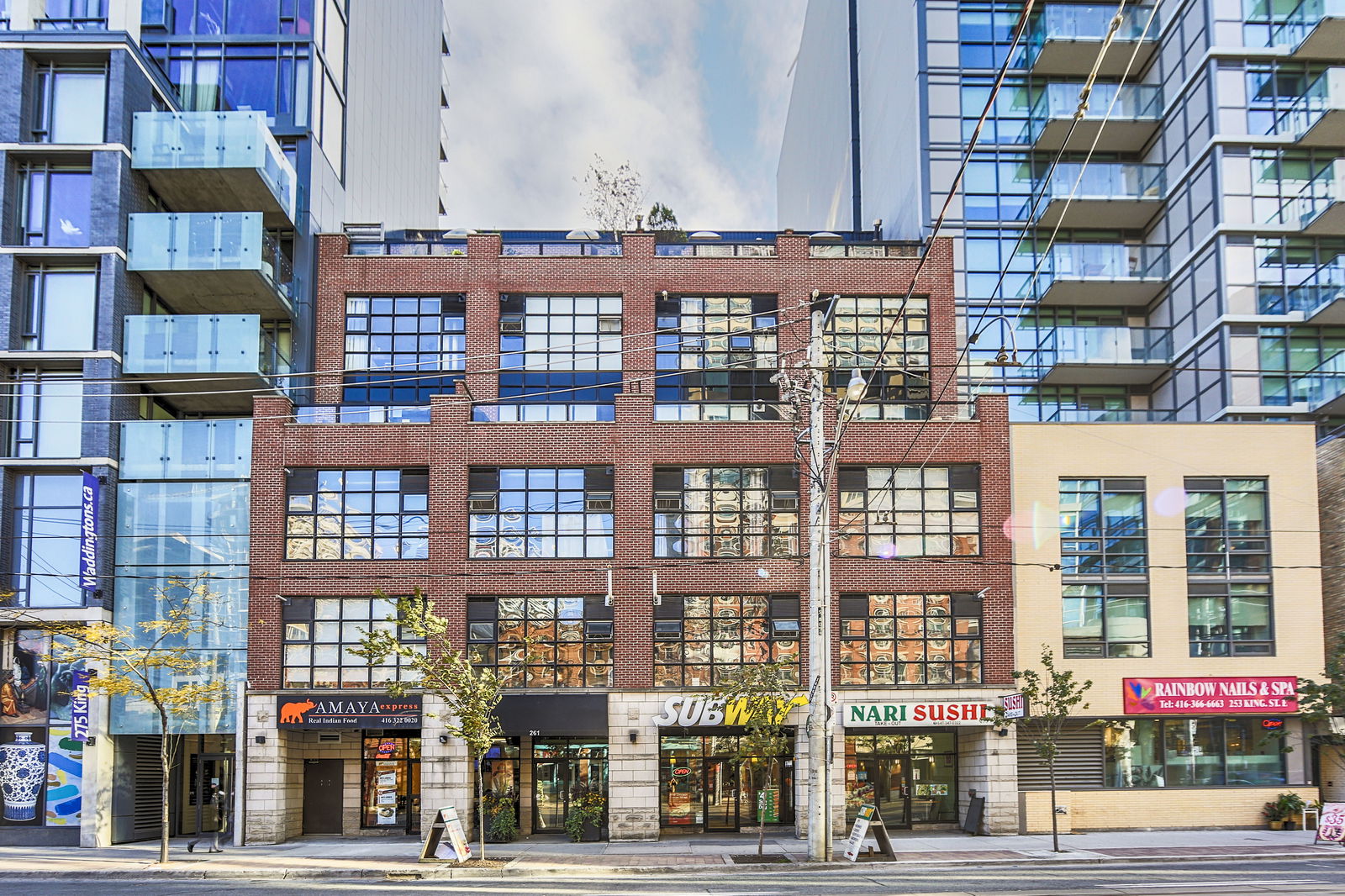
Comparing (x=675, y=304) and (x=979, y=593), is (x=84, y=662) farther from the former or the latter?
(x=979, y=593)

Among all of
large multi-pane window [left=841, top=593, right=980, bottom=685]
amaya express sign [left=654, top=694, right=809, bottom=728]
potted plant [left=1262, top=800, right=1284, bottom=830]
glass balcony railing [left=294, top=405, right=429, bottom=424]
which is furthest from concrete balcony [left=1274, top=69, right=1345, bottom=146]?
glass balcony railing [left=294, top=405, right=429, bottom=424]

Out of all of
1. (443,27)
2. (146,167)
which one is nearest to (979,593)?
Answer: (146,167)

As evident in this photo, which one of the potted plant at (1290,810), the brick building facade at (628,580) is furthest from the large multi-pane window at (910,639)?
the potted plant at (1290,810)

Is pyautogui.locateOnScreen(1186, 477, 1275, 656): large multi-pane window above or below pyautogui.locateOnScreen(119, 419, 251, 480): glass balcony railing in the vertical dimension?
below

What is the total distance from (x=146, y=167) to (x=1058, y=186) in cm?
2968

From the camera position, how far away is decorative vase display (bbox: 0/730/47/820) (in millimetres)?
29622

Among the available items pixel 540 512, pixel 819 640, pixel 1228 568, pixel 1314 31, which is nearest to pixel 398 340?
pixel 540 512

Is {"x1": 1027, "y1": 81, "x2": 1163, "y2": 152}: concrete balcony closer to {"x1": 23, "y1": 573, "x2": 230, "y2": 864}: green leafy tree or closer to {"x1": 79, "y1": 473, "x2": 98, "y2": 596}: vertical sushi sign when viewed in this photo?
{"x1": 23, "y1": 573, "x2": 230, "y2": 864}: green leafy tree

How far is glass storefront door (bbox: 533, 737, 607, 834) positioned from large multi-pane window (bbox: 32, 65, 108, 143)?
21.4 meters

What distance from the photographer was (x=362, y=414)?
32.3 metres

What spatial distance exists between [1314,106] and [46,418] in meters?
41.1

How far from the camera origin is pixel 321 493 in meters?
32.2

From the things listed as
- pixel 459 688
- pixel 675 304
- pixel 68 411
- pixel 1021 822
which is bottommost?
pixel 1021 822

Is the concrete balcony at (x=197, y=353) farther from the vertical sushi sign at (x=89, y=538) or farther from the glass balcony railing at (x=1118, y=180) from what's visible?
the glass balcony railing at (x=1118, y=180)
